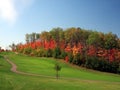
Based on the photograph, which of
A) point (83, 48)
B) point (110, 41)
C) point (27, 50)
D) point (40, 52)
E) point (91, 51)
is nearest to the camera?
point (91, 51)

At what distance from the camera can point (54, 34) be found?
13550cm

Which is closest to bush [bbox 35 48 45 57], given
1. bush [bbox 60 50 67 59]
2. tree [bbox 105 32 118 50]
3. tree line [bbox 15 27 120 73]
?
tree line [bbox 15 27 120 73]

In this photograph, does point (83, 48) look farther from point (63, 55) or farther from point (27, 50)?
point (27, 50)

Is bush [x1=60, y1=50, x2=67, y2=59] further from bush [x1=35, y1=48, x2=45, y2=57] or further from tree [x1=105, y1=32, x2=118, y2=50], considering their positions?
tree [x1=105, y1=32, x2=118, y2=50]

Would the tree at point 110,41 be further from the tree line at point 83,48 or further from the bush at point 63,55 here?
the bush at point 63,55

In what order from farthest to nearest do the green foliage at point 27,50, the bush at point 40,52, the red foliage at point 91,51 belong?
A: the green foliage at point 27,50 < the bush at point 40,52 < the red foliage at point 91,51

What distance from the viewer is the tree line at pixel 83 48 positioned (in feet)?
302

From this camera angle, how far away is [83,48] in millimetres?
106562

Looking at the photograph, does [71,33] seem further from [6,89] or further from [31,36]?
[6,89]

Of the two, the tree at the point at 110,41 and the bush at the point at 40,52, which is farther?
the bush at the point at 40,52

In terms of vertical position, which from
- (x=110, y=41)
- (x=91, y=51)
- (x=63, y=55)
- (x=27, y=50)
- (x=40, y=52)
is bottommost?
(x=63, y=55)

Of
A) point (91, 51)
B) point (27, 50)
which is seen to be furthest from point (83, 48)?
point (27, 50)

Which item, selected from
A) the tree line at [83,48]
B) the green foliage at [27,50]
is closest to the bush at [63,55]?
the tree line at [83,48]

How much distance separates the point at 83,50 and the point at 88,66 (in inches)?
590
